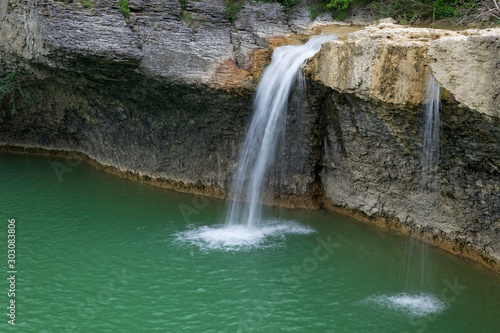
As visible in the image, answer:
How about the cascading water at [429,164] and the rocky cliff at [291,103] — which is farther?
the rocky cliff at [291,103]

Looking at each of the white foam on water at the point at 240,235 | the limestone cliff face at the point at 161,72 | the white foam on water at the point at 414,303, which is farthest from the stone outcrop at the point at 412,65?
the white foam on water at the point at 240,235

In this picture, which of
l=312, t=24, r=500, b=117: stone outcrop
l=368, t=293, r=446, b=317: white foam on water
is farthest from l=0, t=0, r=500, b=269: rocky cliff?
l=368, t=293, r=446, b=317: white foam on water

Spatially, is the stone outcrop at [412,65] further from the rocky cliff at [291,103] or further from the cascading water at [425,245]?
the cascading water at [425,245]

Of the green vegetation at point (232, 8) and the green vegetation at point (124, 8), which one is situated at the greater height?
the green vegetation at point (232, 8)

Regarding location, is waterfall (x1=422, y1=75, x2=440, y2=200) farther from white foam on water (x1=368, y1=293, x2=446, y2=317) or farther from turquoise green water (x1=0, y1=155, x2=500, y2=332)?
white foam on water (x1=368, y1=293, x2=446, y2=317)

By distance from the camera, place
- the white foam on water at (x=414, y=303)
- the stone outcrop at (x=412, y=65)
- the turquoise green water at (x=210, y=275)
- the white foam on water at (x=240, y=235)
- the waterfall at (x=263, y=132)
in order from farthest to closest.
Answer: the waterfall at (x=263, y=132) → the white foam on water at (x=240, y=235) → the white foam on water at (x=414, y=303) → the turquoise green water at (x=210, y=275) → the stone outcrop at (x=412, y=65)

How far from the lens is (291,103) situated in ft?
37.2

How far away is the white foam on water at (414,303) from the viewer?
26.8 feet

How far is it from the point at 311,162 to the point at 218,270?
4.02 meters

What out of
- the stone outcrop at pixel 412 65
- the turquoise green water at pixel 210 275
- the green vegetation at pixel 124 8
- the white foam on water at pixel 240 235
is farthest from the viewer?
the green vegetation at pixel 124 8

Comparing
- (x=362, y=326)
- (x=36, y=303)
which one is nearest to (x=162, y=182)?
(x=36, y=303)

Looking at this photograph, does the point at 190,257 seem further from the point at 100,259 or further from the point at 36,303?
the point at 36,303

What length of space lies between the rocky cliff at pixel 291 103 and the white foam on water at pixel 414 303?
178cm

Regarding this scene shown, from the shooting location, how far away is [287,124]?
38.4 ft
